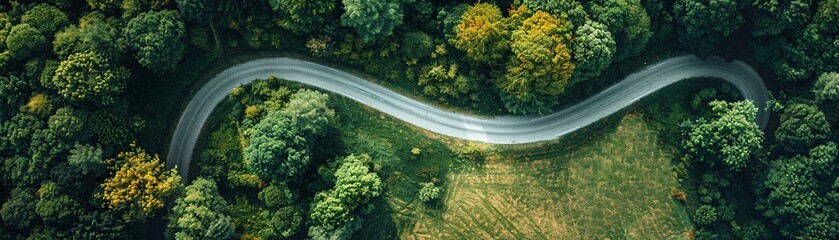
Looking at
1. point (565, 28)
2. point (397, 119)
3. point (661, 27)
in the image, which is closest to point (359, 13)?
point (397, 119)

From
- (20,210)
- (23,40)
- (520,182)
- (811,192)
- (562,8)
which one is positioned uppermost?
(562,8)

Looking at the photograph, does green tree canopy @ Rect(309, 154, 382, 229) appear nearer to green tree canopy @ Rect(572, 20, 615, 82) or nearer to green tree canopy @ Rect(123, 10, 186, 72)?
green tree canopy @ Rect(123, 10, 186, 72)

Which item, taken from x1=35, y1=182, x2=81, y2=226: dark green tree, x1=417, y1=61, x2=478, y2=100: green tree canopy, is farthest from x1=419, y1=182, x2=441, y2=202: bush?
x1=35, y1=182, x2=81, y2=226: dark green tree

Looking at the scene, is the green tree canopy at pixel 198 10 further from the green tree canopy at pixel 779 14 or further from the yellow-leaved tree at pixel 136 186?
the green tree canopy at pixel 779 14

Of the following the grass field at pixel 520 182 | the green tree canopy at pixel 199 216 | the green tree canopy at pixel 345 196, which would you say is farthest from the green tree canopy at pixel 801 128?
the green tree canopy at pixel 199 216

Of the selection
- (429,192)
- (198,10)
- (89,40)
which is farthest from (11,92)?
(429,192)

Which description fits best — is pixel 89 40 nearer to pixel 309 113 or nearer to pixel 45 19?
pixel 45 19
